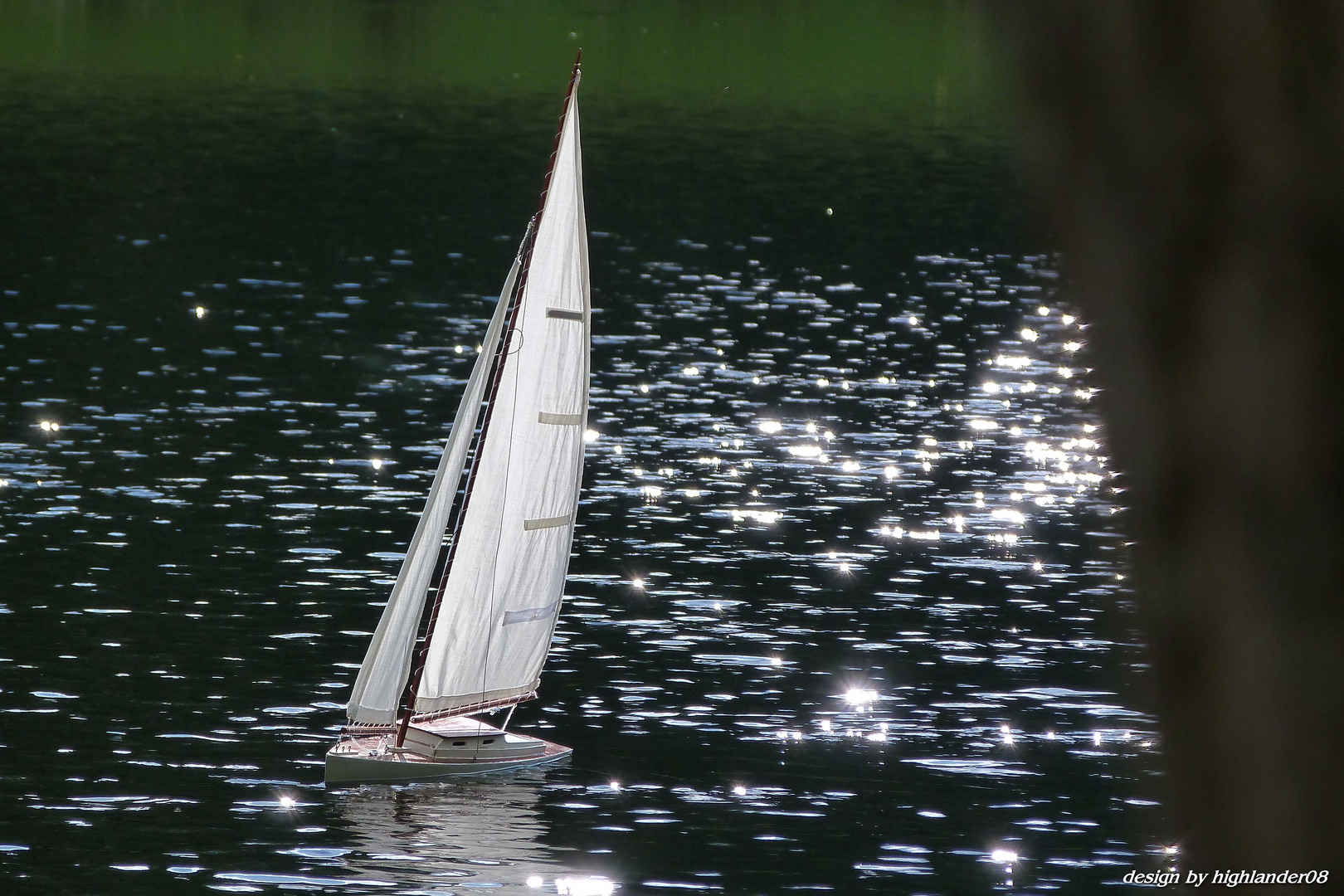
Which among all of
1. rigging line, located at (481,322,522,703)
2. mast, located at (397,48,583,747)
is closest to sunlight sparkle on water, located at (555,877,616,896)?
rigging line, located at (481,322,522,703)

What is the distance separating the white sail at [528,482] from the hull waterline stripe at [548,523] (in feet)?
0.11

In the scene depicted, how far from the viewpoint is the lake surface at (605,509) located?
35.2m

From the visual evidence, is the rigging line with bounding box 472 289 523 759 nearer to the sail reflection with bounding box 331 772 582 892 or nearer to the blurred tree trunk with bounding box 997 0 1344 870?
the sail reflection with bounding box 331 772 582 892

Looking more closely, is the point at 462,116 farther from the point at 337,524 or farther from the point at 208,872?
the point at 208,872

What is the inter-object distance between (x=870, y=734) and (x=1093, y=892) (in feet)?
30.4

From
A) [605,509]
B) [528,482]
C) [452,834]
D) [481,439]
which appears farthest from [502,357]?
[605,509]

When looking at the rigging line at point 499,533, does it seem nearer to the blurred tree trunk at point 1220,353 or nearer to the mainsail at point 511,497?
the mainsail at point 511,497

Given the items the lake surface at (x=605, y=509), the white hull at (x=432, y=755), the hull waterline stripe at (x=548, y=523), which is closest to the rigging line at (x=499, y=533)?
the hull waterline stripe at (x=548, y=523)

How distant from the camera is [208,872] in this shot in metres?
32.9

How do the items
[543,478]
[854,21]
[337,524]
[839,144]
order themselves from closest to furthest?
[543,478] → [337,524] → [839,144] → [854,21]

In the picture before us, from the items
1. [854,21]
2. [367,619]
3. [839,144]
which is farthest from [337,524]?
[854,21]

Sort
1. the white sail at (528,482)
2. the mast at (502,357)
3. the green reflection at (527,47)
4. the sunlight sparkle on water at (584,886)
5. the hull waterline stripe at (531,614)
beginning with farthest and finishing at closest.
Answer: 1. the green reflection at (527,47)
2. the hull waterline stripe at (531,614)
3. the white sail at (528,482)
4. the mast at (502,357)
5. the sunlight sparkle on water at (584,886)

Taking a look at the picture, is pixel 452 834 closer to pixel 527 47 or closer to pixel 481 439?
pixel 481 439

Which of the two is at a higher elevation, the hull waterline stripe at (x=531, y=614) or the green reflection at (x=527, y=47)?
the green reflection at (x=527, y=47)
